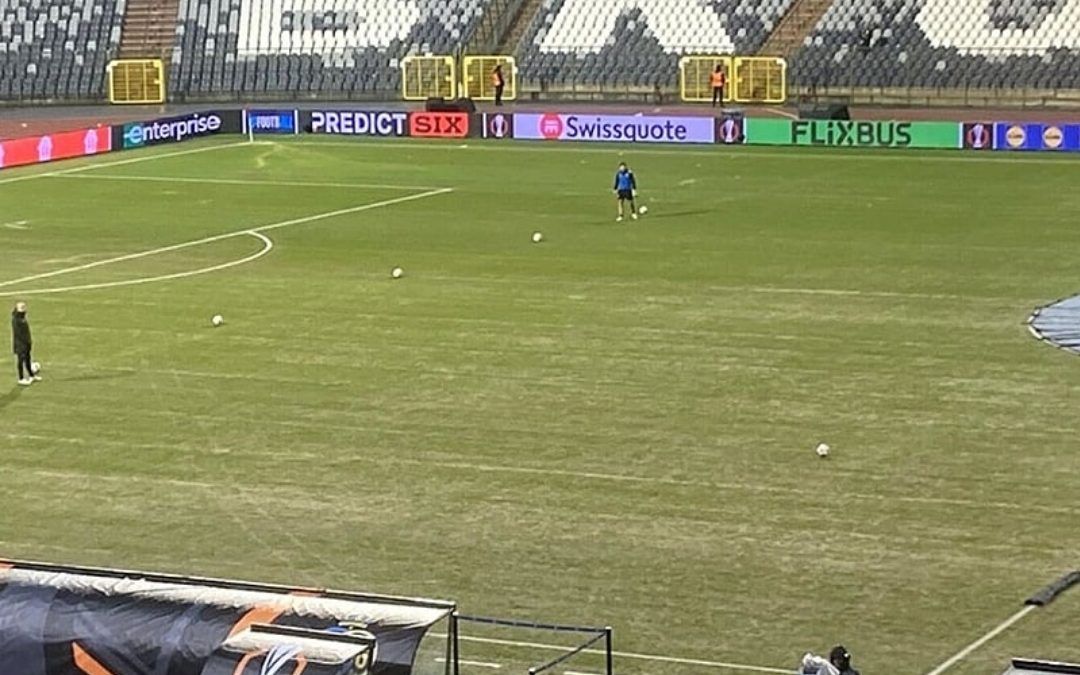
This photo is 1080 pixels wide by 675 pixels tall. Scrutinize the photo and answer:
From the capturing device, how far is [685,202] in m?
52.0

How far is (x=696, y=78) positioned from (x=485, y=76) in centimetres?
823

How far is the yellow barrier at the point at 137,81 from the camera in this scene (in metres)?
82.5

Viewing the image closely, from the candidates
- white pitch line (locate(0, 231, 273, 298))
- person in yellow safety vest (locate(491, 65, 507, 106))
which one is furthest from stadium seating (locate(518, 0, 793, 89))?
white pitch line (locate(0, 231, 273, 298))

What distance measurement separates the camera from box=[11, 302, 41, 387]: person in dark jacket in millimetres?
31078

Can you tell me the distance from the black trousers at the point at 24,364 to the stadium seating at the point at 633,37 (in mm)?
49278

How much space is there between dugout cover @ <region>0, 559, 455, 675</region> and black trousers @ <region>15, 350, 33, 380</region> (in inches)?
634

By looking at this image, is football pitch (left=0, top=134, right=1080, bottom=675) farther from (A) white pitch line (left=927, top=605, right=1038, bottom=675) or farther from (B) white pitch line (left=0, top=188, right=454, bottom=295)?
(B) white pitch line (left=0, top=188, right=454, bottom=295)

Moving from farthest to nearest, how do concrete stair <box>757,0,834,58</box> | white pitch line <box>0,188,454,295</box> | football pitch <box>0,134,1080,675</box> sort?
concrete stair <box>757,0,834,58</box> < white pitch line <box>0,188,454,295</box> < football pitch <box>0,134,1080,675</box>

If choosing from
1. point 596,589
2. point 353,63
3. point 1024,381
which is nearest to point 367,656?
point 596,589

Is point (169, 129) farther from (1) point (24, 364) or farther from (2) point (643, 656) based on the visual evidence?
(2) point (643, 656)

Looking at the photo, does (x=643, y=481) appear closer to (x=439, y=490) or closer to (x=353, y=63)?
(x=439, y=490)

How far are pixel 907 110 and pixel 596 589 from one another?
5377 centimetres

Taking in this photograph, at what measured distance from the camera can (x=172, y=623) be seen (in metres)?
15.2

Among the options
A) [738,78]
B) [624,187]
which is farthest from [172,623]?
[738,78]
